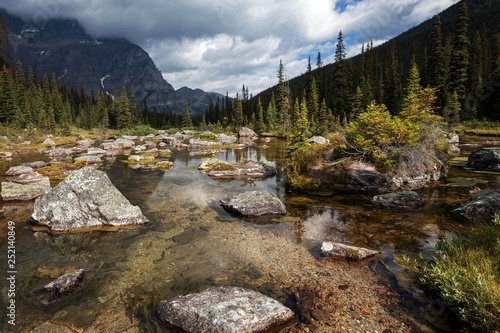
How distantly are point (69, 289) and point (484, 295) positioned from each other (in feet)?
31.3

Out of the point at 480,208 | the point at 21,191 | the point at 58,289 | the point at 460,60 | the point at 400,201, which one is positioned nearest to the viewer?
the point at 58,289

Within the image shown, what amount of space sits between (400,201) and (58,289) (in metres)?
14.6

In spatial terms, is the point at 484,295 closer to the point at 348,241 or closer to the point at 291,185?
the point at 348,241

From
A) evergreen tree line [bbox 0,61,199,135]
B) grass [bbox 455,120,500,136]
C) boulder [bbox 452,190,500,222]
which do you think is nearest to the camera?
boulder [bbox 452,190,500,222]

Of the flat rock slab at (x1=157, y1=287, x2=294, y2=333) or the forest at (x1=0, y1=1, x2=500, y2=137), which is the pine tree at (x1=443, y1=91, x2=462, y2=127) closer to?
the forest at (x1=0, y1=1, x2=500, y2=137)

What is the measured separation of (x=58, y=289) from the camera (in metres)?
7.14

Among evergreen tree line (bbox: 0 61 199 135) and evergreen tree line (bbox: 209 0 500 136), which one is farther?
evergreen tree line (bbox: 0 61 199 135)

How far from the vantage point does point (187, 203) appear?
15.4 meters

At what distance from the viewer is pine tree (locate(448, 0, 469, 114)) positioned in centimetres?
5431

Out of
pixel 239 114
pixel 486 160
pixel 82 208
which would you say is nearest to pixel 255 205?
pixel 82 208

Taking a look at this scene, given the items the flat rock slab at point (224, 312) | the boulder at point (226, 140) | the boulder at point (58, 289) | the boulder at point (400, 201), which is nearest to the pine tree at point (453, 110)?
the boulder at point (226, 140)

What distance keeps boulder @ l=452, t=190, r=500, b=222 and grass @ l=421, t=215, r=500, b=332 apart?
4.09 meters

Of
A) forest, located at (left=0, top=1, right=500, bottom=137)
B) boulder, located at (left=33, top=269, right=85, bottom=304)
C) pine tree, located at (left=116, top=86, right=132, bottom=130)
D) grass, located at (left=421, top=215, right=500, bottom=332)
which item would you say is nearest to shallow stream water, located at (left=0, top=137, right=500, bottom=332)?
boulder, located at (left=33, top=269, right=85, bottom=304)

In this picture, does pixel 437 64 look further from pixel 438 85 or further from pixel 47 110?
pixel 47 110
